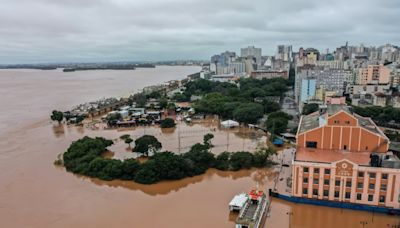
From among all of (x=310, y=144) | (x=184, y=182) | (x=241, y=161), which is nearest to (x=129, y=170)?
(x=184, y=182)

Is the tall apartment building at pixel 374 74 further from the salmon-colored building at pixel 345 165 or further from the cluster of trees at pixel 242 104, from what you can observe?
the salmon-colored building at pixel 345 165

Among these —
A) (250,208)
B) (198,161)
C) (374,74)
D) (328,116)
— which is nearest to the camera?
(250,208)

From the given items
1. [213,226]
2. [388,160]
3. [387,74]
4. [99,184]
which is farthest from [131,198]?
[387,74]

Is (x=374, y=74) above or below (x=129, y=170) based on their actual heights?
above

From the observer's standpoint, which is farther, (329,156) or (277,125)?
(277,125)

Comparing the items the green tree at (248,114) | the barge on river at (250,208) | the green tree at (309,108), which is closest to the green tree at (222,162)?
the barge on river at (250,208)

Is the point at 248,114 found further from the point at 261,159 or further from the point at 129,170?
the point at 129,170

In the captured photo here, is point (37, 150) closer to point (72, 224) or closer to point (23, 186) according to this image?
point (23, 186)
